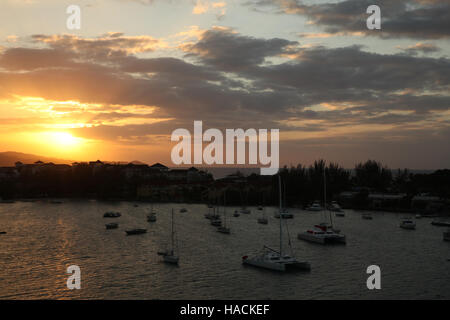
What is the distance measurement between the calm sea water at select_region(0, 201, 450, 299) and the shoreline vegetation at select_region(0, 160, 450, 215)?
16055 mm

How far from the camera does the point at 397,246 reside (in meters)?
26.8

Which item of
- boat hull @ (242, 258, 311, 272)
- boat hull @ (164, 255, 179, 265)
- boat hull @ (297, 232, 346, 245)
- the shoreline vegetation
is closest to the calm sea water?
boat hull @ (242, 258, 311, 272)

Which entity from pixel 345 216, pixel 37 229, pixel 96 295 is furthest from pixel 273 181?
pixel 96 295

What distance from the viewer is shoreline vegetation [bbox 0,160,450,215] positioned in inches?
2084

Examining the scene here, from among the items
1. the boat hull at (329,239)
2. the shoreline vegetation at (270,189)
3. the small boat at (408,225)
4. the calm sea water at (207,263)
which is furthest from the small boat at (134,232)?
the shoreline vegetation at (270,189)

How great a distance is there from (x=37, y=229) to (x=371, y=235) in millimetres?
24824

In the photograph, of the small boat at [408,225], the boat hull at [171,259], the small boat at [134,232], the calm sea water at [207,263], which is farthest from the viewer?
the small boat at [408,225]

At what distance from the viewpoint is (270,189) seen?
61281 millimetres

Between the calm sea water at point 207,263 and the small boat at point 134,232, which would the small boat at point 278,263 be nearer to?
the calm sea water at point 207,263

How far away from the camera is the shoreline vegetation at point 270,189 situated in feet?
174

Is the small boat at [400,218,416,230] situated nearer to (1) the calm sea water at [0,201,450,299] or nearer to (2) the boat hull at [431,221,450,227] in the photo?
(1) the calm sea water at [0,201,450,299]

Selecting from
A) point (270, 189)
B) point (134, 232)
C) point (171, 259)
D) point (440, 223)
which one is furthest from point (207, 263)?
point (270, 189)

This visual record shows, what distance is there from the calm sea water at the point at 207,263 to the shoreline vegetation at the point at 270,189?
16055 mm
